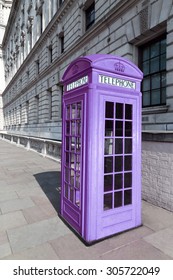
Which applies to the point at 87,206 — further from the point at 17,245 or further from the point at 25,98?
the point at 25,98

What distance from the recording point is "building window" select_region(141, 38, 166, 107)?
664cm

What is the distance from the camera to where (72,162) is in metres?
3.97

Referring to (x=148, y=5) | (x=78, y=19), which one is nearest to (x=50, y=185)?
(x=148, y=5)

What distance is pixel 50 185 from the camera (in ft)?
21.7

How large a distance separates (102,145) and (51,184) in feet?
12.7

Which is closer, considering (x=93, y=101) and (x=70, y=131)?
(x=93, y=101)

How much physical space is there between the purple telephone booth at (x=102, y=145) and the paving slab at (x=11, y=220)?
930 millimetres

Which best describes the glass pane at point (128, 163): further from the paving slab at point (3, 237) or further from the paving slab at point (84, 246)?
the paving slab at point (3, 237)

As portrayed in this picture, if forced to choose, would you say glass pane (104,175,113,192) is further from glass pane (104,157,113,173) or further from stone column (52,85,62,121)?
stone column (52,85,62,121)

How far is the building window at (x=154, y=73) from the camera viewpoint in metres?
6.64

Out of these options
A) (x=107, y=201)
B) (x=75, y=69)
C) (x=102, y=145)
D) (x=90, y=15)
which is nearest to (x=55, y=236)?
(x=107, y=201)

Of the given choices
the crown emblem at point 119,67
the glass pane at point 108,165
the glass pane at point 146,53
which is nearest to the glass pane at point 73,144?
the glass pane at point 108,165

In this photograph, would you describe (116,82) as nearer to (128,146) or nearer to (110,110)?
(110,110)

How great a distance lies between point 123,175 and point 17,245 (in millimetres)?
2056
